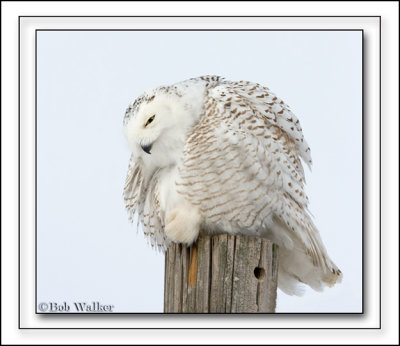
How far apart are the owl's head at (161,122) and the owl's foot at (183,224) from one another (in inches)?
14.2

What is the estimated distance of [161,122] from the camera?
3900 mm

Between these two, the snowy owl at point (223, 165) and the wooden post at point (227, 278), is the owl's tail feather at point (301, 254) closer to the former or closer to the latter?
the snowy owl at point (223, 165)

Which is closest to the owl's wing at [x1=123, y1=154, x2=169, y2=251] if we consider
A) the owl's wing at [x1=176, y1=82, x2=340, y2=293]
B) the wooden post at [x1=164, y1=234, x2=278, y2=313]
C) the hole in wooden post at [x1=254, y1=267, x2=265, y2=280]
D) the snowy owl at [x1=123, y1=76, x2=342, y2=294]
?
the snowy owl at [x1=123, y1=76, x2=342, y2=294]

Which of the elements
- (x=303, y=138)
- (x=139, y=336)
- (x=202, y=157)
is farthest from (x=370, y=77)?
(x=139, y=336)

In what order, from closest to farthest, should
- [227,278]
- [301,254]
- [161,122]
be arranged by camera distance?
[227,278], [161,122], [301,254]

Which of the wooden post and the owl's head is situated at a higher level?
the owl's head

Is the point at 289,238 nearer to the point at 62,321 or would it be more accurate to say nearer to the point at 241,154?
the point at 241,154

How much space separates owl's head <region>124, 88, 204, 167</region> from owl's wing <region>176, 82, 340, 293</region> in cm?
9

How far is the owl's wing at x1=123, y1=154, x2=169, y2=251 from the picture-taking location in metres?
4.22

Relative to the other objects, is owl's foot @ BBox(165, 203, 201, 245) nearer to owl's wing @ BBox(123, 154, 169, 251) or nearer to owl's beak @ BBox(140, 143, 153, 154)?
owl's wing @ BBox(123, 154, 169, 251)

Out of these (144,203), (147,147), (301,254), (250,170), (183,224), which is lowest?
(301,254)

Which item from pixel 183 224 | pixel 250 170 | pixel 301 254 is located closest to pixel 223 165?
pixel 250 170

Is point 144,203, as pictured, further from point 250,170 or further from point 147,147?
point 250,170

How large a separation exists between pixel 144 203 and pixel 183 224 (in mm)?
601
